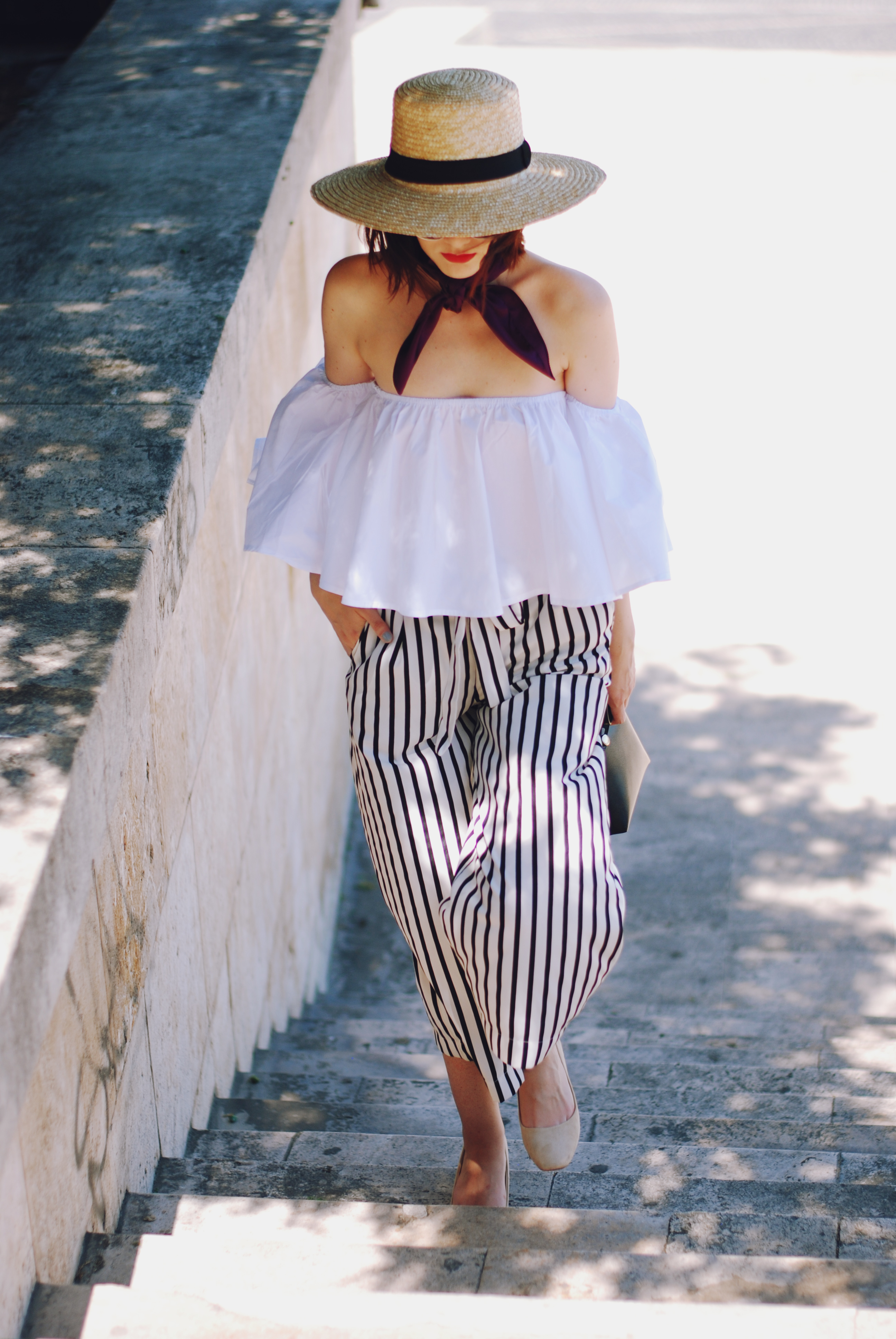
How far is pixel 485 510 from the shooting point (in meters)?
2.78

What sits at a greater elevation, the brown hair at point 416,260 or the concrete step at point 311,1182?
the brown hair at point 416,260

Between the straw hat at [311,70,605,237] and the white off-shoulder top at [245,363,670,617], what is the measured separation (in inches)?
13.7

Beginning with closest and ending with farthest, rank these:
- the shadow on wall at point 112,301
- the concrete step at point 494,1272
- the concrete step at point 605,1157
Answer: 1. the concrete step at point 494,1272
2. the shadow on wall at point 112,301
3. the concrete step at point 605,1157

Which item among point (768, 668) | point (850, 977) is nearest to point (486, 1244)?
point (850, 977)

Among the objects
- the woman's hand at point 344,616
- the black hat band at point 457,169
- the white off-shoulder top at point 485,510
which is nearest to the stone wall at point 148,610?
the woman's hand at point 344,616

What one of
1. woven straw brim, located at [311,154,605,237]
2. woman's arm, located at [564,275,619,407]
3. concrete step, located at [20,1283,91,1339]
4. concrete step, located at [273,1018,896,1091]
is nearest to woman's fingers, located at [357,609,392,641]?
woman's arm, located at [564,275,619,407]

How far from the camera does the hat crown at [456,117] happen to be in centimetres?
269

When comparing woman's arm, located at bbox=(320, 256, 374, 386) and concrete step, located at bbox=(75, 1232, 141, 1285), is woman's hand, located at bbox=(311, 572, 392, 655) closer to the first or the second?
woman's arm, located at bbox=(320, 256, 374, 386)

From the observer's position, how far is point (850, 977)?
5414mm

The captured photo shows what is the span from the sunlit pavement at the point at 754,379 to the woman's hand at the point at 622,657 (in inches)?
100

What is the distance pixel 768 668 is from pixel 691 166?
29.7 ft

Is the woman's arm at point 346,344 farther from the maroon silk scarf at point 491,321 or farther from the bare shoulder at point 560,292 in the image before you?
the bare shoulder at point 560,292

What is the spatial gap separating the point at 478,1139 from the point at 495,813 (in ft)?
2.49

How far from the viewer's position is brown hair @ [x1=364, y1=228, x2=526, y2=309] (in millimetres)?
2826
